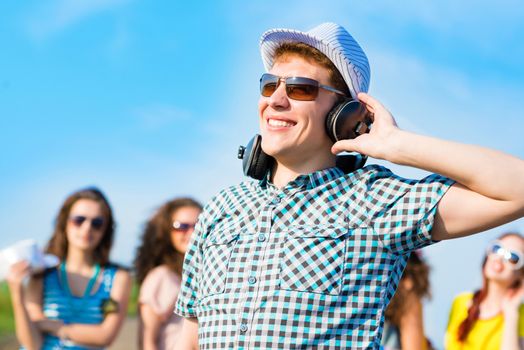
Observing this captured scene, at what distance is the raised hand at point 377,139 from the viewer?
2.84 meters

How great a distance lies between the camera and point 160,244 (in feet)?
25.8

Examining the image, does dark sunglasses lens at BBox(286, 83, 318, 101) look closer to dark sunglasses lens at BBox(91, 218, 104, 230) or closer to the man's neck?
the man's neck

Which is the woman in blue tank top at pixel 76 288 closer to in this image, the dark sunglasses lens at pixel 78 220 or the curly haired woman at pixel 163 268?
the dark sunglasses lens at pixel 78 220

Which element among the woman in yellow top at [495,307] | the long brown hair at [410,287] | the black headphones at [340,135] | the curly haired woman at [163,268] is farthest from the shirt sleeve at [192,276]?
the woman in yellow top at [495,307]

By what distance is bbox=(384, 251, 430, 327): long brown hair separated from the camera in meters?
6.68

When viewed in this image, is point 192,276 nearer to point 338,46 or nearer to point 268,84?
point 268,84

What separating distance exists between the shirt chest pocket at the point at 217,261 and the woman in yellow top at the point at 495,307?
437 centimetres

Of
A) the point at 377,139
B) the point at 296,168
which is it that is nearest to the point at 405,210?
the point at 377,139

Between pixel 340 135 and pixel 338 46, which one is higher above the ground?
pixel 338 46

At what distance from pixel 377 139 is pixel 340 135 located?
0.74 feet

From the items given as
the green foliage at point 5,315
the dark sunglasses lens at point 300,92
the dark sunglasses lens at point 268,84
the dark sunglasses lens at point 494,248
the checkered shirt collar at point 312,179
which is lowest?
the checkered shirt collar at point 312,179

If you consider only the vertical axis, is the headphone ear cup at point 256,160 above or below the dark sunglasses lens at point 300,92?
below

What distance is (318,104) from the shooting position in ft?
10.2

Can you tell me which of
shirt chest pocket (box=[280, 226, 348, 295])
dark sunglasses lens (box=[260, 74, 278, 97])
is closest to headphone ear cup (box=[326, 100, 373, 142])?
dark sunglasses lens (box=[260, 74, 278, 97])
